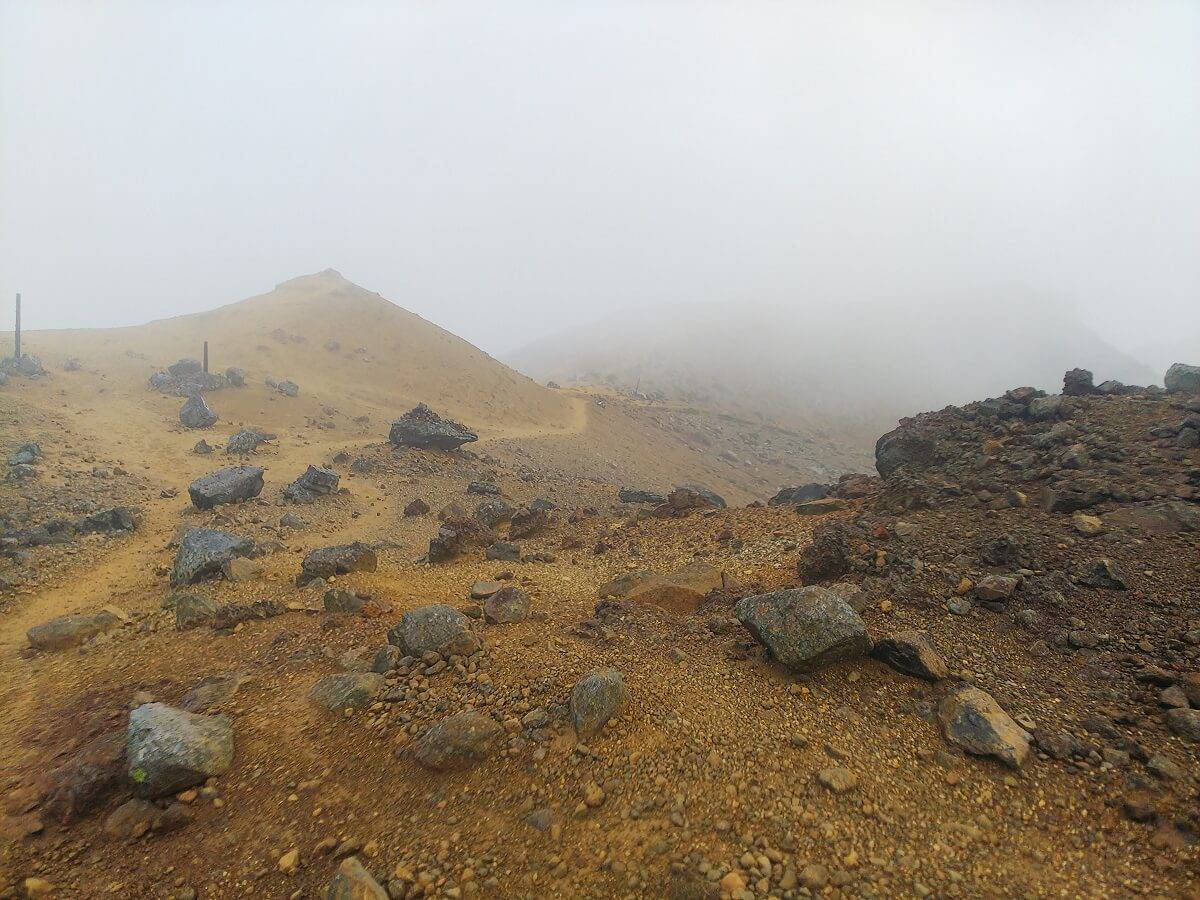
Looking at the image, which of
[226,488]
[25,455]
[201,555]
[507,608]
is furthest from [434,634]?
[25,455]

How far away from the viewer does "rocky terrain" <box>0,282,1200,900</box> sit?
3.76 metres

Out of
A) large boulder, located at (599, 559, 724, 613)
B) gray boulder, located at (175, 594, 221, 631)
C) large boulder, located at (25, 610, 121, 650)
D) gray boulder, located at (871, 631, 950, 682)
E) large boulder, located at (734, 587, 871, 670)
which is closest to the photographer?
gray boulder, located at (871, 631, 950, 682)

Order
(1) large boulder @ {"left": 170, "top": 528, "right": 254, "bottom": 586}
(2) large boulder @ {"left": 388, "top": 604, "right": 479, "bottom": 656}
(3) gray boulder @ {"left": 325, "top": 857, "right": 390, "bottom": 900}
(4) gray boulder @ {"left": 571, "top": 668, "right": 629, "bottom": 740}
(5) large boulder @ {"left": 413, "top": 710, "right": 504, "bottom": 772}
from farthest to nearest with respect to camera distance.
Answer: (1) large boulder @ {"left": 170, "top": 528, "right": 254, "bottom": 586} → (2) large boulder @ {"left": 388, "top": 604, "right": 479, "bottom": 656} → (4) gray boulder @ {"left": 571, "top": 668, "right": 629, "bottom": 740} → (5) large boulder @ {"left": 413, "top": 710, "right": 504, "bottom": 772} → (3) gray boulder @ {"left": 325, "top": 857, "right": 390, "bottom": 900}

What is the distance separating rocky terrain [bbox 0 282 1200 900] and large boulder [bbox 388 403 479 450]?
12968 millimetres

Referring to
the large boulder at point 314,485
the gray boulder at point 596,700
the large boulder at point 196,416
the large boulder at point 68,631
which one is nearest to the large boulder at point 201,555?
the large boulder at point 68,631

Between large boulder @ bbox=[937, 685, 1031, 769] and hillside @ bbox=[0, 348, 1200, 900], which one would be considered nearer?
hillside @ bbox=[0, 348, 1200, 900]

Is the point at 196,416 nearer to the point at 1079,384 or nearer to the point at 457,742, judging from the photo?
the point at 457,742

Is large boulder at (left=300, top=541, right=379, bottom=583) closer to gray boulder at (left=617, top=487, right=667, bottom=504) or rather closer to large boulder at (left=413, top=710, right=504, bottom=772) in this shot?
large boulder at (left=413, top=710, right=504, bottom=772)

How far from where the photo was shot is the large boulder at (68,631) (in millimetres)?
7160

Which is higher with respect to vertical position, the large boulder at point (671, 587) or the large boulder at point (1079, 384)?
the large boulder at point (1079, 384)

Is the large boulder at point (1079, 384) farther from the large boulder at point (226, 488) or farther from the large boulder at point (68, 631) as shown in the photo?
the large boulder at point (226, 488)

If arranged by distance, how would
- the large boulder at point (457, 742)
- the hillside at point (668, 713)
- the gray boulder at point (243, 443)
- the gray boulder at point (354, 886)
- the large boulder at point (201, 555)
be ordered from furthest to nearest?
the gray boulder at point (243, 443), the large boulder at point (201, 555), the large boulder at point (457, 742), the hillside at point (668, 713), the gray boulder at point (354, 886)

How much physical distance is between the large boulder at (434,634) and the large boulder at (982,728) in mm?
4689

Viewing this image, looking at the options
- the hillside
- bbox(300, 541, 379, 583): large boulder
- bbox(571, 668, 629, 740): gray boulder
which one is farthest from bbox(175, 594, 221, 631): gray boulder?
bbox(571, 668, 629, 740): gray boulder
